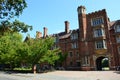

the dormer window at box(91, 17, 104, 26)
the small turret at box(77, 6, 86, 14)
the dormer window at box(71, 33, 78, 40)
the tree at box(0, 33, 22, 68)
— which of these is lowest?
the tree at box(0, 33, 22, 68)

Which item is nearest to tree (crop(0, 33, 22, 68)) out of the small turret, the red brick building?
the red brick building

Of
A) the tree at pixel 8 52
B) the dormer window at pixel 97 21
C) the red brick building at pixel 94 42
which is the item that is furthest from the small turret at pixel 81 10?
the tree at pixel 8 52

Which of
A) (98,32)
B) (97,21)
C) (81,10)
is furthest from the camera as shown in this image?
(81,10)

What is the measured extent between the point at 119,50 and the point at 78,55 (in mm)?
11387

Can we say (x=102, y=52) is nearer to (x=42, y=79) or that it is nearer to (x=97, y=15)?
(x=97, y=15)

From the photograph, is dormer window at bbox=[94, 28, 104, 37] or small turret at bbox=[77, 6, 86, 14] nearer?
dormer window at bbox=[94, 28, 104, 37]

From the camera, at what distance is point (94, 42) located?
42.4 m

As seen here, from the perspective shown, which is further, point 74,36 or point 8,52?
point 74,36

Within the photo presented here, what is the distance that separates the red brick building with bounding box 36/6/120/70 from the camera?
40.5 meters

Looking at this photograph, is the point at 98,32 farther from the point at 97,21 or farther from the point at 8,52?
the point at 8,52

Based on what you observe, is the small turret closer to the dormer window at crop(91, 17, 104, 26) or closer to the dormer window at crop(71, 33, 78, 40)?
the dormer window at crop(91, 17, 104, 26)

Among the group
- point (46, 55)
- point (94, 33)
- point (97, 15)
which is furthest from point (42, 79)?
point (97, 15)

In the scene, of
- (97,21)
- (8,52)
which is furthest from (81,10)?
(8,52)

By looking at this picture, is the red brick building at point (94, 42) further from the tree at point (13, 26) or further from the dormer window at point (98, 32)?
the tree at point (13, 26)
